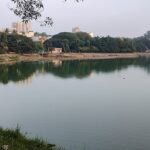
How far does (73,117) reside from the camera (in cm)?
1169

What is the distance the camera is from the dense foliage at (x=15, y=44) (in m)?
43.4

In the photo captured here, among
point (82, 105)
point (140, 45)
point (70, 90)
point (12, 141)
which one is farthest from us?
point (140, 45)

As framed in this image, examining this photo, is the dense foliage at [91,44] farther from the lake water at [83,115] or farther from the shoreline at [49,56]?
the lake water at [83,115]

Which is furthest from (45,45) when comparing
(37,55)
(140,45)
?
(140,45)

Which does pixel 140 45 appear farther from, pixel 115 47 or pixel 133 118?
pixel 133 118

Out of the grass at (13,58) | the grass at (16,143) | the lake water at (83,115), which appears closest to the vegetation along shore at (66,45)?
the grass at (13,58)

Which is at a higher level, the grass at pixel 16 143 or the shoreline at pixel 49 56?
the grass at pixel 16 143

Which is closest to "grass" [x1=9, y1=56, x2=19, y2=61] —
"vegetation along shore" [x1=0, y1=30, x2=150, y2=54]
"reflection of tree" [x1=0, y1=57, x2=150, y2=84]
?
"vegetation along shore" [x1=0, y1=30, x2=150, y2=54]

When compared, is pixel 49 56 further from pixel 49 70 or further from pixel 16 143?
pixel 16 143

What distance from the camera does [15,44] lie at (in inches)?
1761

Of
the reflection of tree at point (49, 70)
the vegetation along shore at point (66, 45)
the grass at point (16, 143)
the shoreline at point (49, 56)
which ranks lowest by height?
the reflection of tree at point (49, 70)

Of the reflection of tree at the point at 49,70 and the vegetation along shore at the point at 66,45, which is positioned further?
the vegetation along shore at the point at 66,45

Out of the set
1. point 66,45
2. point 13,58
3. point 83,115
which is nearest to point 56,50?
point 66,45

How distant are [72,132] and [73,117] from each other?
2.07 meters
